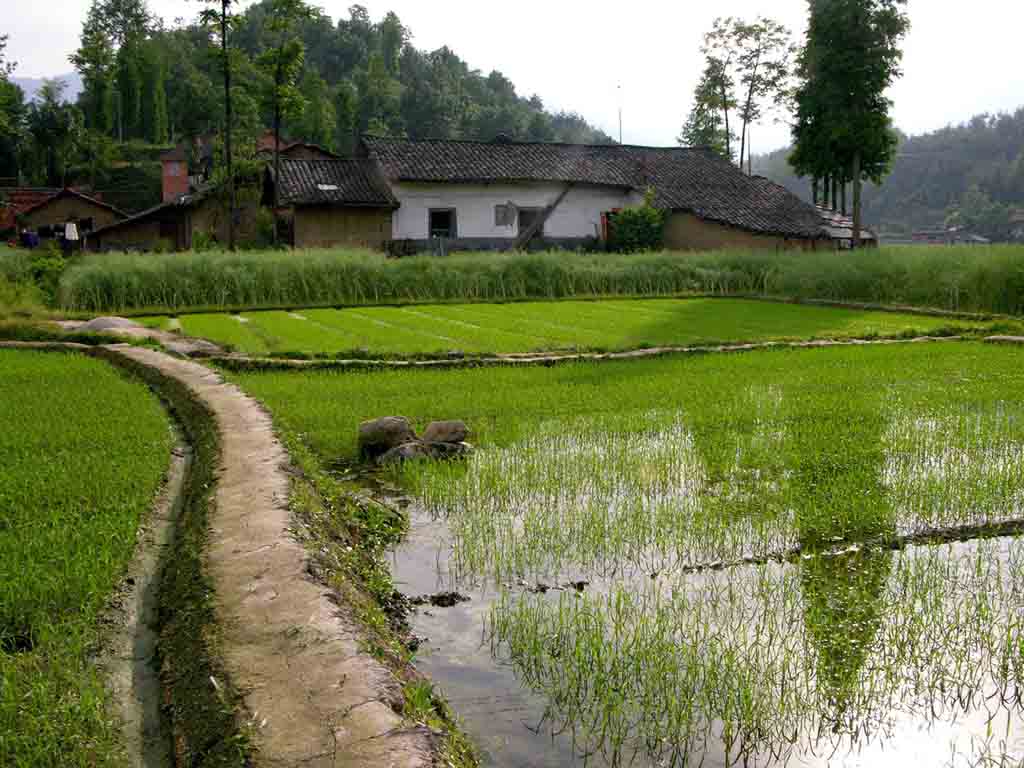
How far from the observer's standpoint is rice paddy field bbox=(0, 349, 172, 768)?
3.02m

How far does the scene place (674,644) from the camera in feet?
12.8

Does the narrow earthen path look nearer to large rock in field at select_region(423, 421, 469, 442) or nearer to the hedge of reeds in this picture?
large rock in field at select_region(423, 421, 469, 442)

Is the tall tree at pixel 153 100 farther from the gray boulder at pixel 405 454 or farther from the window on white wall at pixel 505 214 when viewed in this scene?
the gray boulder at pixel 405 454

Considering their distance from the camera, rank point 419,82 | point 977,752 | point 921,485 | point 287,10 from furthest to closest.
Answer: point 419,82, point 287,10, point 921,485, point 977,752

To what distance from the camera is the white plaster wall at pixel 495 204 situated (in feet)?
110

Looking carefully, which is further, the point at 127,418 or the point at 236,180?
the point at 236,180

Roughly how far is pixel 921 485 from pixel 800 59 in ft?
104

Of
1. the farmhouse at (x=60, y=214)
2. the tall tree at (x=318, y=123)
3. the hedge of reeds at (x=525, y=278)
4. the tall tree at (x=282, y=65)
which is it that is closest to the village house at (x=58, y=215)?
the farmhouse at (x=60, y=214)

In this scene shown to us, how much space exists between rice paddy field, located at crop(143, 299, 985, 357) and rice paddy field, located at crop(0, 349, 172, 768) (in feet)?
15.8

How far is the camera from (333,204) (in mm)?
31141

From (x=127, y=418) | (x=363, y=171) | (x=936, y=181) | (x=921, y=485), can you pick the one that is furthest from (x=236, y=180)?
(x=936, y=181)

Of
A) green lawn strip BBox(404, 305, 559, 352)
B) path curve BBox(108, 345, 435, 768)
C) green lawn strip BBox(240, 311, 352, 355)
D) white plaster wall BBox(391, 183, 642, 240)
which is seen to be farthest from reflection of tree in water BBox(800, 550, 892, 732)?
white plaster wall BBox(391, 183, 642, 240)

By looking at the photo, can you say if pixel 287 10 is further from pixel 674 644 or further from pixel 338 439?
pixel 674 644

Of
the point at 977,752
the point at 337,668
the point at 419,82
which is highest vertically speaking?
the point at 419,82
